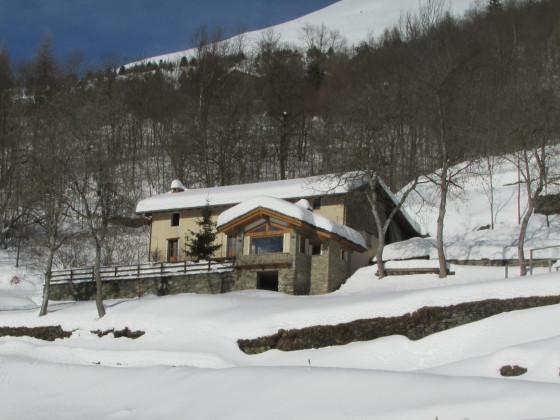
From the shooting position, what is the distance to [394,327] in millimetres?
19656

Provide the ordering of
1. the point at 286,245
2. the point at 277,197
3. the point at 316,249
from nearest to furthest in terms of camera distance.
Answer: the point at 286,245
the point at 316,249
the point at 277,197

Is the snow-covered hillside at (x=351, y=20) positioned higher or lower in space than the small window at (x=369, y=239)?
higher

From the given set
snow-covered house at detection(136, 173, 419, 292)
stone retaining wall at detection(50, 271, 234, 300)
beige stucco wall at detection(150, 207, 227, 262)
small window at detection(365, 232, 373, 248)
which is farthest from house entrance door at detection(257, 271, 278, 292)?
beige stucco wall at detection(150, 207, 227, 262)

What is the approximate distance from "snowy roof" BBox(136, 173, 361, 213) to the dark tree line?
1.42 metres

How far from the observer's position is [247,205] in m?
28.8

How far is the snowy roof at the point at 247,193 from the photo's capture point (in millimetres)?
32188

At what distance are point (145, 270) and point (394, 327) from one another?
16.1 m

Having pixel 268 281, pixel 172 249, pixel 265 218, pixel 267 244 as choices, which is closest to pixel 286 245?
pixel 267 244

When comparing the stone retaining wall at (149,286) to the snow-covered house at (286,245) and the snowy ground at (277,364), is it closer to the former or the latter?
the snow-covered house at (286,245)

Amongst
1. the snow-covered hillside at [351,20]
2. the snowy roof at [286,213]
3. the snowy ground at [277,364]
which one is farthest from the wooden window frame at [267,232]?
the snow-covered hillside at [351,20]

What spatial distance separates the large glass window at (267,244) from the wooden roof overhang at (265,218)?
898mm

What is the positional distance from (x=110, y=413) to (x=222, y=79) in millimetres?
46896

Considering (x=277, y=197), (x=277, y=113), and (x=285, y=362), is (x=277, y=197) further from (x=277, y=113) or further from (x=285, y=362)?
(x=277, y=113)

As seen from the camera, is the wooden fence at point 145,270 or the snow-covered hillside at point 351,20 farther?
the snow-covered hillside at point 351,20
